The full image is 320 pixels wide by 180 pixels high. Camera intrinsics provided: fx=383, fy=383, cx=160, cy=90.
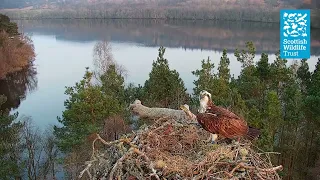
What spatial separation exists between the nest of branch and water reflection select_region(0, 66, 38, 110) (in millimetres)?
26231

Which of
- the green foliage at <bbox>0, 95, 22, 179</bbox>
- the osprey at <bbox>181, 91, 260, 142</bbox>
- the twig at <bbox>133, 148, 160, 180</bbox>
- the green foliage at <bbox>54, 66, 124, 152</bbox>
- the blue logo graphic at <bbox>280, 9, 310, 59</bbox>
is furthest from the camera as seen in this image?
the blue logo graphic at <bbox>280, 9, 310, 59</bbox>

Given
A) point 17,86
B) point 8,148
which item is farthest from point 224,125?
point 17,86

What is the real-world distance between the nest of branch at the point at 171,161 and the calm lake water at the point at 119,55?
19.4 m

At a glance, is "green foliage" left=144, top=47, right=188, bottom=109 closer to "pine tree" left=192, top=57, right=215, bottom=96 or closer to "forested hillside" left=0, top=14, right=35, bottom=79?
"pine tree" left=192, top=57, right=215, bottom=96

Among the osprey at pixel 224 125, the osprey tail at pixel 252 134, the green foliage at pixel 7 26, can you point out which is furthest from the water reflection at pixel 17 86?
the osprey tail at pixel 252 134

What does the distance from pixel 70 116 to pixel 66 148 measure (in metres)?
1.16

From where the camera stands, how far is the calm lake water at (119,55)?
1187 inches

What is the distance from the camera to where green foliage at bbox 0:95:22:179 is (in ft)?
46.7

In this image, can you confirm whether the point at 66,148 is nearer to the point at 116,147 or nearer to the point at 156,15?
the point at 116,147

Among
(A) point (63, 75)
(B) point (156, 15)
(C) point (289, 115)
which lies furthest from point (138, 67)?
(B) point (156, 15)

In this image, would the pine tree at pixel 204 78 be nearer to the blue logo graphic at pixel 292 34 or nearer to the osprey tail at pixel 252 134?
the blue logo graphic at pixel 292 34

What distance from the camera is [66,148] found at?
13695mm

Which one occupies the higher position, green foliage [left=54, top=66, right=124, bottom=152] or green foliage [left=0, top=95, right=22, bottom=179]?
green foliage [left=54, top=66, right=124, bottom=152]

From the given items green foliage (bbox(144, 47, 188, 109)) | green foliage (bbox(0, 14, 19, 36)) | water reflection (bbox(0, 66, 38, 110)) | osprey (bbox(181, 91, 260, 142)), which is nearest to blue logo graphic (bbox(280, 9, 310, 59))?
green foliage (bbox(144, 47, 188, 109))
